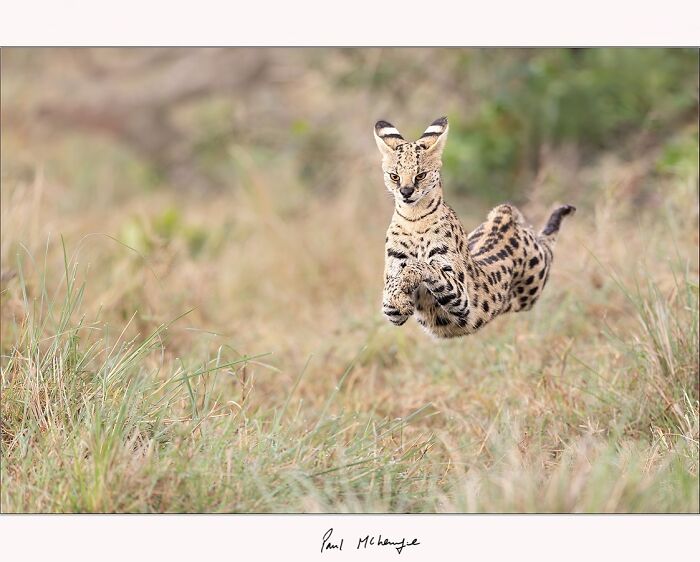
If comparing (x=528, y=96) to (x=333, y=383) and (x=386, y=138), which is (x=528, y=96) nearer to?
(x=333, y=383)

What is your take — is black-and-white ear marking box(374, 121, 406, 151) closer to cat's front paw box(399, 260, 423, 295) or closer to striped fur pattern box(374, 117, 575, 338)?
striped fur pattern box(374, 117, 575, 338)

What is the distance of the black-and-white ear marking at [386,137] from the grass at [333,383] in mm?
1744

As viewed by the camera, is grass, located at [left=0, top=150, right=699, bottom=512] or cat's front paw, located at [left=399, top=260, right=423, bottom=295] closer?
cat's front paw, located at [left=399, top=260, right=423, bottom=295]

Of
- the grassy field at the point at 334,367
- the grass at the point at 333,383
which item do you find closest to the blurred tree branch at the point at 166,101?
the grassy field at the point at 334,367

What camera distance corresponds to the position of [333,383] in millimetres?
9102

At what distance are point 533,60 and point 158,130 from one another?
23.3ft

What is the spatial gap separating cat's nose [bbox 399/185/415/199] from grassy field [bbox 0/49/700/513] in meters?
1.59

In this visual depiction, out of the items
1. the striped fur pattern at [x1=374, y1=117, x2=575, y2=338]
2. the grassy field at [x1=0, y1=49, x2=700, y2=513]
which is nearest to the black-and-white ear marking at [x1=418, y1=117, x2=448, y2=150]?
the striped fur pattern at [x1=374, y1=117, x2=575, y2=338]

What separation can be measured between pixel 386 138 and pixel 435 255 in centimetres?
51

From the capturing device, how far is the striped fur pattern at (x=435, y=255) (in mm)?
3943

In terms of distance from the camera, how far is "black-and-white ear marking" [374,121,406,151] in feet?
13.0

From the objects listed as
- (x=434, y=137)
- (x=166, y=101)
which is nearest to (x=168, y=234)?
(x=166, y=101)

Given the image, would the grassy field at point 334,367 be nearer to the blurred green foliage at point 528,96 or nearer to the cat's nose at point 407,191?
the blurred green foliage at point 528,96

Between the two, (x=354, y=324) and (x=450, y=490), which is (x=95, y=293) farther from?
(x=450, y=490)
